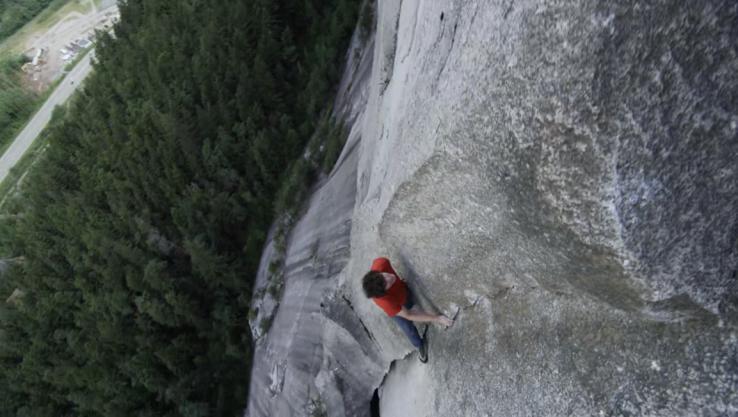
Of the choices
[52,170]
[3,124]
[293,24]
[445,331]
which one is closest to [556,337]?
[445,331]

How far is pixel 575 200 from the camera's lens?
299 centimetres

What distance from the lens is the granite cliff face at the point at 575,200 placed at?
2680mm

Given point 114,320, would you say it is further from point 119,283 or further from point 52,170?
point 52,170

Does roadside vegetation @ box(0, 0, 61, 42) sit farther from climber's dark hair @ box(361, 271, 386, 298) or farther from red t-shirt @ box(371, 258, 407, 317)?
climber's dark hair @ box(361, 271, 386, 298)

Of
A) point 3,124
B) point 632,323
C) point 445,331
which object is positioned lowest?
point 445,331

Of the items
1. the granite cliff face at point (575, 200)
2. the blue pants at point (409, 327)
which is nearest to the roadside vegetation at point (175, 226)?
the blue pants at point (409, 327)

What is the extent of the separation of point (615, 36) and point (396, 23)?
216 inches

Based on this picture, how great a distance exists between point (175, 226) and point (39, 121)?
3227 centimetres

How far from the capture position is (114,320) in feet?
52.9

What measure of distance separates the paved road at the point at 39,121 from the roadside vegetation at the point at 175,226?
2317 cm

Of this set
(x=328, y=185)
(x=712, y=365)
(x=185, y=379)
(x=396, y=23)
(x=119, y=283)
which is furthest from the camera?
(x=119, y=283)

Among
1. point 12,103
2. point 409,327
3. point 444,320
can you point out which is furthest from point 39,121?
point 444,320

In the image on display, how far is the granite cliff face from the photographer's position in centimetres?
268

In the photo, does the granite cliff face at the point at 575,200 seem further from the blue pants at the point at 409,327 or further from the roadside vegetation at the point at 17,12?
the roadside vegetation at the point at 17,12
